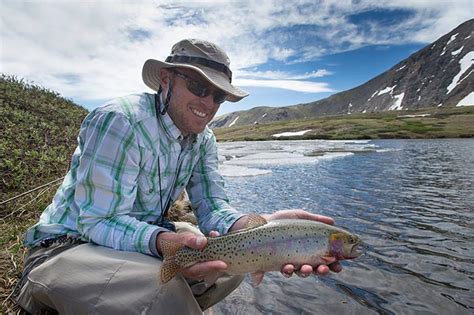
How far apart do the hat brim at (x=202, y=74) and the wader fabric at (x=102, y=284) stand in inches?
71.6

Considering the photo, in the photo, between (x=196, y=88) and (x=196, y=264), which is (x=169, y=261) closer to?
(x=196, y=264)

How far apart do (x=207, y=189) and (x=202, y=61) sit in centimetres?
157

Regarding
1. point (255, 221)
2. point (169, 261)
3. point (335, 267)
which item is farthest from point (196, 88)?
point (335, 267)

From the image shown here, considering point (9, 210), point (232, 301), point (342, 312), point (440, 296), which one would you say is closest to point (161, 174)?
point (232, 301)

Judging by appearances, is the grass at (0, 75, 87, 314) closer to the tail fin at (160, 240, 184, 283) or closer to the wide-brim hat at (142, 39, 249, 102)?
the tail fin at (160, 240, 184, 283)

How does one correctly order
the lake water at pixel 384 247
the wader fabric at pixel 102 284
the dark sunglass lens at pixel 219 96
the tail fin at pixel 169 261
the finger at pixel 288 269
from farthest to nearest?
1. the lake water at pixel 384 247
2. the dark sunglass lens at pixel 219 96
3. the finger at pixel 288 269
4. the tail fin at pixel 169 261
5. the wader fabric at pixel 102 284

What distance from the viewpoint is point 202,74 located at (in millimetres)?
3607

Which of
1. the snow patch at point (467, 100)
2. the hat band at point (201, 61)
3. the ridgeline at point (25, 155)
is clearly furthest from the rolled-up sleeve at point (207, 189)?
the snow patch at point (467, 100)

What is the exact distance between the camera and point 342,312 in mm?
5340

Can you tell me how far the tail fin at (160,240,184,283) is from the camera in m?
2.93

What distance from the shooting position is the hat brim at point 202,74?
3.64 metres

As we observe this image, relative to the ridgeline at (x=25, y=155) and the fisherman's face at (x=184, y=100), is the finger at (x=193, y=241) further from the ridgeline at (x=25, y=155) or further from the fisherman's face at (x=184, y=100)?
the ridgeline at (x=25, y=155)

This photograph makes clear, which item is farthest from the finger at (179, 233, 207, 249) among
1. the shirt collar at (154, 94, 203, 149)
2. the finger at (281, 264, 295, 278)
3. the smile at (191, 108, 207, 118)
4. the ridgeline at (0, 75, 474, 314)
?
the ridgeline at (0, 75, 474, 314)

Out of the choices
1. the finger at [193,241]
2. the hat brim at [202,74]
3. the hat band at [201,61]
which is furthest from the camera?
the hat band at [201,61]
